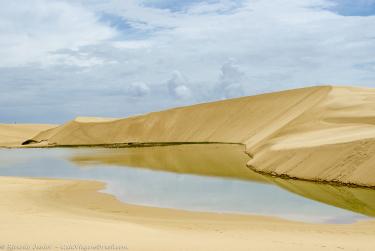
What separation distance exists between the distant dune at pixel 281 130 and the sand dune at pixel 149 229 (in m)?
8.87

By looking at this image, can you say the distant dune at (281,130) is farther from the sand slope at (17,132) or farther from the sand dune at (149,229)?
the sand slope at (17,132)

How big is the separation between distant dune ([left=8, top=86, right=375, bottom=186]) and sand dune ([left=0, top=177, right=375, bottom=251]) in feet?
29.1

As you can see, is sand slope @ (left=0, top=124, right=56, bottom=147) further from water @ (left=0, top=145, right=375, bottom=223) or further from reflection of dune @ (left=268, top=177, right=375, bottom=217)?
reflection of dune @ (left=268, top=177, right=375, bottom=217)

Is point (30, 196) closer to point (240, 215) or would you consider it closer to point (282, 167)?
point (240, 215)

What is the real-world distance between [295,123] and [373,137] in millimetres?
22101

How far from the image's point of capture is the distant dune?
2470cm

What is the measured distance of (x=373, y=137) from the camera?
80.5ft

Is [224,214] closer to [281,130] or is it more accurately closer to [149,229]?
[149,229]

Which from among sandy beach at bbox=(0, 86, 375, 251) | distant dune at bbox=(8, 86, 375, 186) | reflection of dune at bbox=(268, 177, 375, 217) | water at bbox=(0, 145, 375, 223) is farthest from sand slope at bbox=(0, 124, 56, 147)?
reflection of dune at bbox=(268, 177, 375, 217)

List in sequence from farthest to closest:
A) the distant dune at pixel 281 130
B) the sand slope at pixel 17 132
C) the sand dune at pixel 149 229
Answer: the sand slope at pixel 17 132, the distant dune at pixel 281 130, the sand dune at pixel 149 229

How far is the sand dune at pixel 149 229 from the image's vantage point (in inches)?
380

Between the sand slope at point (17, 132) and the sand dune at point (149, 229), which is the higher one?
the sand dune at point (149, 229)

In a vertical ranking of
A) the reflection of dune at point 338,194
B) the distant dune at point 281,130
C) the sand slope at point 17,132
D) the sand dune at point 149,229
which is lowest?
the sand slope at point 17,132

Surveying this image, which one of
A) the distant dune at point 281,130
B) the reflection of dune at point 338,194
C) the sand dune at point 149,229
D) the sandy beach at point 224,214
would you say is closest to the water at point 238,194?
the reflection of dune at point 338,194
